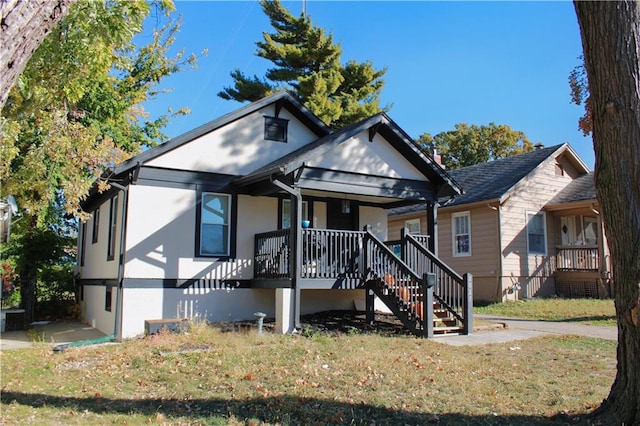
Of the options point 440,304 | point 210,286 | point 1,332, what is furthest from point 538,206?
point 1,332

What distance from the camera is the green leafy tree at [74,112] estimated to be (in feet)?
26.5

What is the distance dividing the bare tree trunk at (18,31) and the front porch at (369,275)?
8450 millimetres

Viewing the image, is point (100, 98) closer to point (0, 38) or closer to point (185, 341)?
point (185, 341)

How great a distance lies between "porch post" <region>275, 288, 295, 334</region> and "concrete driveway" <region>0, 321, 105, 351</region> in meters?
4.46

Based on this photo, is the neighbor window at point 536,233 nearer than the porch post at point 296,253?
No

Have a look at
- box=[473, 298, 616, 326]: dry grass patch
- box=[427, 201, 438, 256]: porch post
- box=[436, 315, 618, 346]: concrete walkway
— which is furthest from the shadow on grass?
box=[473, 298, 616, 326]: dry grass patch

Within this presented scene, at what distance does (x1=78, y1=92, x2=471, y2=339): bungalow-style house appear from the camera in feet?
38.3

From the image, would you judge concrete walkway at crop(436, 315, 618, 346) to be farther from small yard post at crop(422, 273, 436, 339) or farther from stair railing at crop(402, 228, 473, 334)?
stair railing at crop(402, 228, 473, 334)

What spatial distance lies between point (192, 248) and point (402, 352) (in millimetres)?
5838

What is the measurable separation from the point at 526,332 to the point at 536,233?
924 cm

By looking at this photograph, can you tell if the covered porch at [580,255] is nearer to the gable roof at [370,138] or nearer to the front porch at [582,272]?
the front porch at [582,272]

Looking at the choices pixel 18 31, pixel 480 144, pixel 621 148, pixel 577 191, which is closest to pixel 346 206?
pixel 621 148

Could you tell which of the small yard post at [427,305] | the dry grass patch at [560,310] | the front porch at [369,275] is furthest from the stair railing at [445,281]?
the dry grass patch at [560,310]

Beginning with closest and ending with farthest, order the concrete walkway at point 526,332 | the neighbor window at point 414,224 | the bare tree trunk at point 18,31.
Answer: the bare tree trunk at point 18,31
the concrete walkway at point 526,332
the neighbor window at point 414,224
